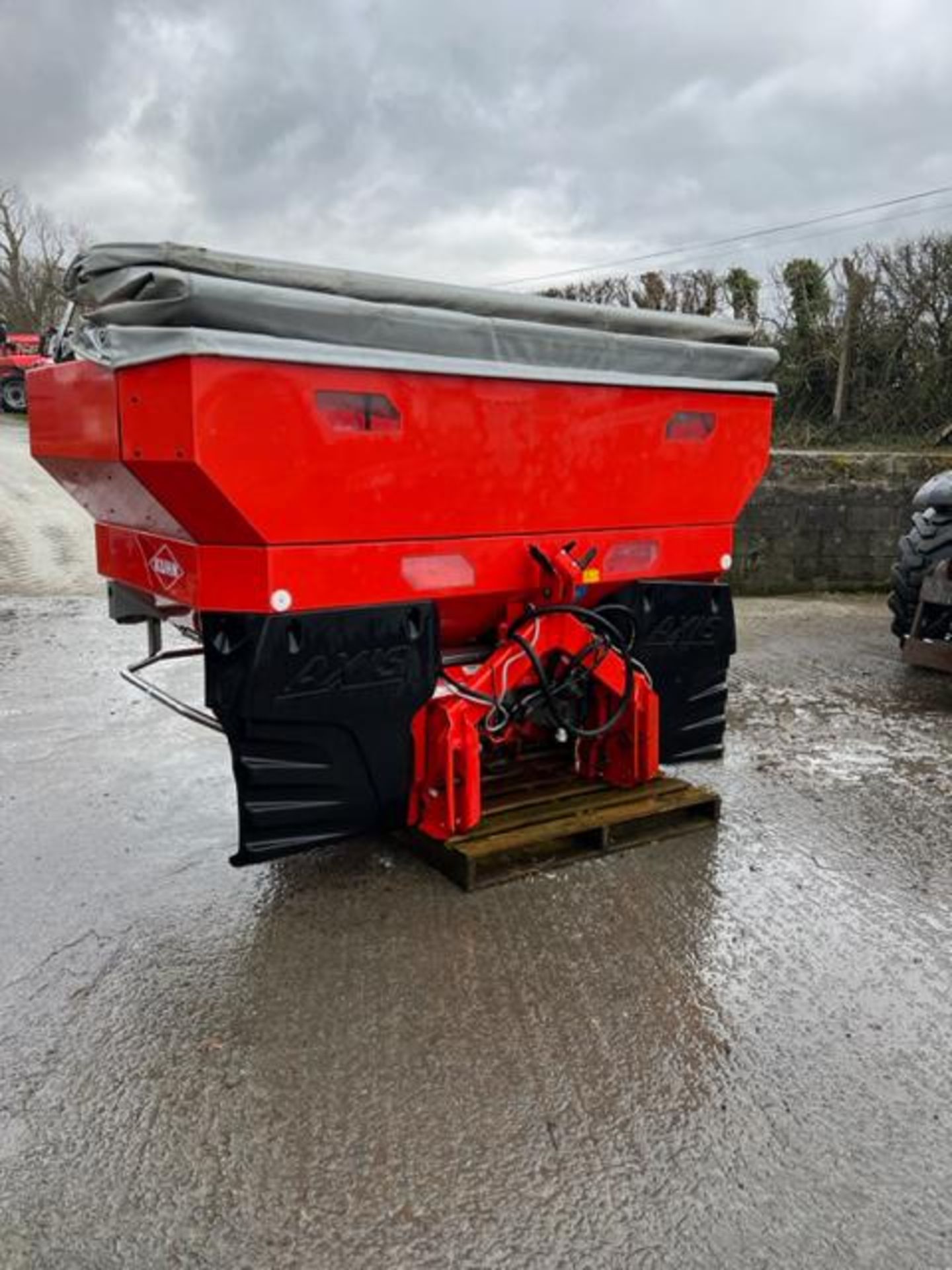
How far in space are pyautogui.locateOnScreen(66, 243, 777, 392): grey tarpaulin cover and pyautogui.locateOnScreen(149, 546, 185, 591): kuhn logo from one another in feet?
1.98

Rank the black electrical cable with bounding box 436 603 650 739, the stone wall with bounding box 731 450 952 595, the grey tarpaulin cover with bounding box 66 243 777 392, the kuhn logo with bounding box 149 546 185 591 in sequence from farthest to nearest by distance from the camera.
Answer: the stone wall with bounding box 731 450 952 595, the black electrical cable with bounding box 436 603 650 739, the kuhn logo with bounding box 149 546 185 591, the grey tarpaulin cover with bounding box 66 243 777 392

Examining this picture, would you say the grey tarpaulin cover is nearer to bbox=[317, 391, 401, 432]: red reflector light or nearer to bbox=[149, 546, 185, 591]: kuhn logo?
bbox=[317, 391, 401, 432]: red reflector light

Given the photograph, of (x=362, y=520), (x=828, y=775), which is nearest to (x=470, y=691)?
(x=362, y=520)

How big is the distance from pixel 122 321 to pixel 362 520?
2.72 ft

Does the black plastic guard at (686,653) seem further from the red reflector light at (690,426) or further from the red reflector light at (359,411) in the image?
the red reflector light at (359,411)

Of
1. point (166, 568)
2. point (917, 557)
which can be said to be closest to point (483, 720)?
point (166, 568)

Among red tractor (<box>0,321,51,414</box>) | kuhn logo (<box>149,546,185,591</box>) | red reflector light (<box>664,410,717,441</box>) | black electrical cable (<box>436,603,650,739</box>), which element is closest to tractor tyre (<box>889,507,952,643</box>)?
red reflector light (<box>664,410,717,441</box>)

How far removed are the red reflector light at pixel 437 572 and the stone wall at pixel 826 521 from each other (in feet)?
18.4

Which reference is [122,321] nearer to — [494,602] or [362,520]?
[362,520]

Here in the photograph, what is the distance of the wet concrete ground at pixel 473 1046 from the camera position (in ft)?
6.11

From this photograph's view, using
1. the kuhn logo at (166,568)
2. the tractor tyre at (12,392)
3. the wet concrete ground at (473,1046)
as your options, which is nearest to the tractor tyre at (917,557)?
the wet concrete ground at (473,1046)

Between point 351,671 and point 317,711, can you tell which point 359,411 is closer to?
point 351,671

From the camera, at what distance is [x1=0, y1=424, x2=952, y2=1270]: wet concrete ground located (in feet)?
6.11

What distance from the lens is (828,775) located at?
167 inches
